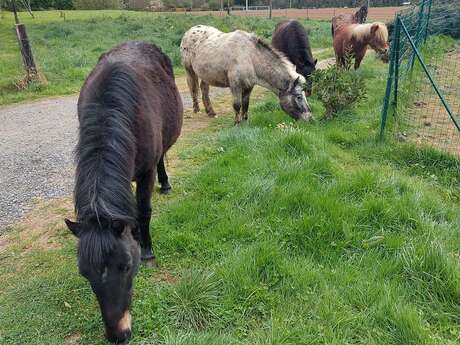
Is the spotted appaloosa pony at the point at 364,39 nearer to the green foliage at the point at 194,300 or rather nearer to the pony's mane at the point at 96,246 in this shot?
the green foliage at the point at 194,300

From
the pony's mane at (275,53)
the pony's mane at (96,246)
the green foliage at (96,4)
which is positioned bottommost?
the pony's mane at (96,246)

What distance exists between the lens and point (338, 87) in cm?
624

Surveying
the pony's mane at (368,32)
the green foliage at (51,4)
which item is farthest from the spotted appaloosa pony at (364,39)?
the green foliage at (51,4)

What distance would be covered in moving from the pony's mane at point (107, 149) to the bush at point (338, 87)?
4170 millimetres

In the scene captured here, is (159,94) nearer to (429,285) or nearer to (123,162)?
(123,162)

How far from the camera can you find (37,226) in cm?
398

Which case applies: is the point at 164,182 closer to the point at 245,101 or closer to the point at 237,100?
the point at 237,100

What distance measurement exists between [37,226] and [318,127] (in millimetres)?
4199

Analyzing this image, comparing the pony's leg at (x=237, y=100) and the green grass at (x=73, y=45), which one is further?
the green grass at (x=73, y=45)

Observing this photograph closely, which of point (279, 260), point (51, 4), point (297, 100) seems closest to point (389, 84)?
point (297, 100)

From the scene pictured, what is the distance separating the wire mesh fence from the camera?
17.3 feet

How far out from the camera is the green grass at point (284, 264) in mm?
2549

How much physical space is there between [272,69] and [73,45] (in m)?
11.1

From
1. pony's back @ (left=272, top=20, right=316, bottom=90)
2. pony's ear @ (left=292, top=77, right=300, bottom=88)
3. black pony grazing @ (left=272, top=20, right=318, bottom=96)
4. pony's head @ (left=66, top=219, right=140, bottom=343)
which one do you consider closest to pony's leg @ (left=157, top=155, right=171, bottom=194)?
pony's head @ (left=66, top=219, right=140, bottom=343)
